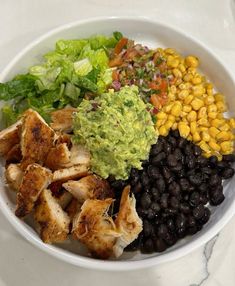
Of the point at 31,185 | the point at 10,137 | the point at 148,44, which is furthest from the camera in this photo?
the point at 148,44

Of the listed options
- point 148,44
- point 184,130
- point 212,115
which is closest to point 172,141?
point 184,130

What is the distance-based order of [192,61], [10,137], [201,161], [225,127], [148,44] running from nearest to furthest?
[10,137], [201,161], [225,127], [192,61], [148,44]

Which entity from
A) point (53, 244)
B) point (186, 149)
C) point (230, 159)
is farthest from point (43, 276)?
point (230, 159)

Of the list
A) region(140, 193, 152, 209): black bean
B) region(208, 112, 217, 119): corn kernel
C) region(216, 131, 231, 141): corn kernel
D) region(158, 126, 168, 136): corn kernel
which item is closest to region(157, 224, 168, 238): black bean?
region(140, 193, 152, 209): black bean

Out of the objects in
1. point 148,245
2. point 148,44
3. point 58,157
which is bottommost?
point 148,245

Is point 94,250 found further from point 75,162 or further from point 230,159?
point 230,159

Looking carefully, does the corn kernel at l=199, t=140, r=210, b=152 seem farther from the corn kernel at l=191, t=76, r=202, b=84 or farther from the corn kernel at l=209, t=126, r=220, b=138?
the corn kernel at l=191, t=76, r=202, b=84

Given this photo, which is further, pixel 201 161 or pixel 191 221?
pixel 201 161

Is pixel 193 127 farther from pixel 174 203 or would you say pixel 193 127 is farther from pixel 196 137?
pixel 174 203
